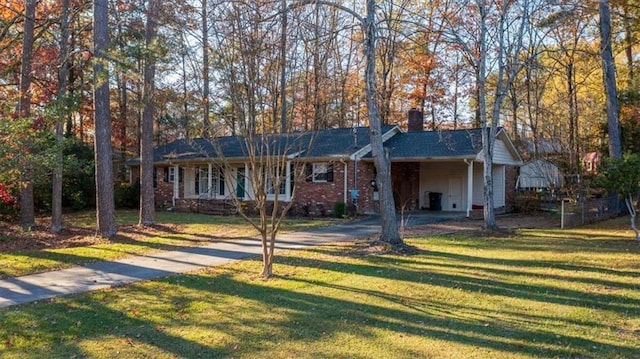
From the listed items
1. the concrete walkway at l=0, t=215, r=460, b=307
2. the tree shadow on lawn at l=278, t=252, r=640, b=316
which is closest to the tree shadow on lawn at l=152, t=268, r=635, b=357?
the tree shadow on lawn at l=278, t=252, r=640, b=316

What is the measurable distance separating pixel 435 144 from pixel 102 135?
Answer: 42.4ft

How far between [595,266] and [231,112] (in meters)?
7.06

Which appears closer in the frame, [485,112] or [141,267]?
[141,267]

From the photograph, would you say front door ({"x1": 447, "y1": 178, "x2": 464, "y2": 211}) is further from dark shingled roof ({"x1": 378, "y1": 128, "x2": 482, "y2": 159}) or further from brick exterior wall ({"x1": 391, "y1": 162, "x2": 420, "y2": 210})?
dark shingled roof ({"x1": 378, "y1": 128, "x2": 482, "y2": 159})

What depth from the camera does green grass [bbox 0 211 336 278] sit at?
943cm

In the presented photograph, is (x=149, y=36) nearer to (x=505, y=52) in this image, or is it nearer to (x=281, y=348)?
(x=505, y=52)

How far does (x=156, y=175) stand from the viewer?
26.8 metres

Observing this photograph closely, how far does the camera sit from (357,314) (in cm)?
575

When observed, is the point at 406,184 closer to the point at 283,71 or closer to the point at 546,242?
the point at 546,242

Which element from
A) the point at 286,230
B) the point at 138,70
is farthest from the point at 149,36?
the point at 286,230

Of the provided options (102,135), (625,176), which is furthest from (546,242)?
(102,135)

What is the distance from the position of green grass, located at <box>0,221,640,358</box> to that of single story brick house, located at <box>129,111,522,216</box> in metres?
9.28

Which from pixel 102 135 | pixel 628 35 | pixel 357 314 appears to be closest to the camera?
pixel 357 314

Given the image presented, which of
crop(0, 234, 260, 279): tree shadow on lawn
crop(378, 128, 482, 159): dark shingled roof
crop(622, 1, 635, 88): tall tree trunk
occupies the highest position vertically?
crop(622, 1, 635, 88): tall tree trunk
